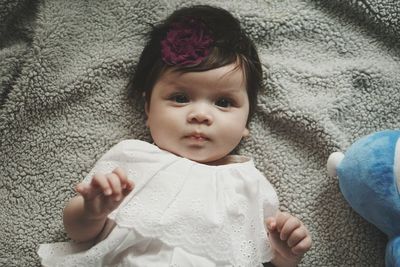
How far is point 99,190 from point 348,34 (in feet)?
2.45

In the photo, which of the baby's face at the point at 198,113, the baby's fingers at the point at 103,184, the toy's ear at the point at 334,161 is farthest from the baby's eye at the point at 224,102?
the baby's fingers at the point at 103,184

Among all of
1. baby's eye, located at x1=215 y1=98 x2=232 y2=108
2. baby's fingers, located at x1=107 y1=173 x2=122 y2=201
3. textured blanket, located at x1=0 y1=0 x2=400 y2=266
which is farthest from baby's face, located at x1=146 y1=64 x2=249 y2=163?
baby's fingers, located at x1=107 y1=173 x2=122 y2=201

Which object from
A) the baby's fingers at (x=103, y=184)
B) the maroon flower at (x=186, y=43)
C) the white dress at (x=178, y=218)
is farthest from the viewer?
the maroon flower at (x=186, y=43)

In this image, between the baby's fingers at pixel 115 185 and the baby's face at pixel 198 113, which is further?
the baby's face at pixel 198 113

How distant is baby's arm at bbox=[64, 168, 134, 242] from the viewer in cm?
84

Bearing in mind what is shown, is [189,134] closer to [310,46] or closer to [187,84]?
[187,84]

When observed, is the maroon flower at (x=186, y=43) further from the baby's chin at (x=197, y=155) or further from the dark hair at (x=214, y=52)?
the baby's chin at (x=197, y=155)

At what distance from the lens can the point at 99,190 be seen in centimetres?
85

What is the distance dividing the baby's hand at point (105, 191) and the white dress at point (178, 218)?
77mm

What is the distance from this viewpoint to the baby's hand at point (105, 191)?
84cm

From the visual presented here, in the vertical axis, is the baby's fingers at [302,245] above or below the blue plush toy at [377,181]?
below

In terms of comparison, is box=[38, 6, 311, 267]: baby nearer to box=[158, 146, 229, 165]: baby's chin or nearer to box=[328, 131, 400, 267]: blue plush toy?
box=[158, 146, 229, 165]: baby's chin

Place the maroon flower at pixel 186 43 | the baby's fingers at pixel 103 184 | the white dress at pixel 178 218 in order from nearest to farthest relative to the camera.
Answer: the baby's fingers at pixel 103 184
the white dress at pixel 178 218
the maroon flower at pixel 186 43

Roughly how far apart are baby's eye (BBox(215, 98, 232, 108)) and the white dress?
0.13 meters
